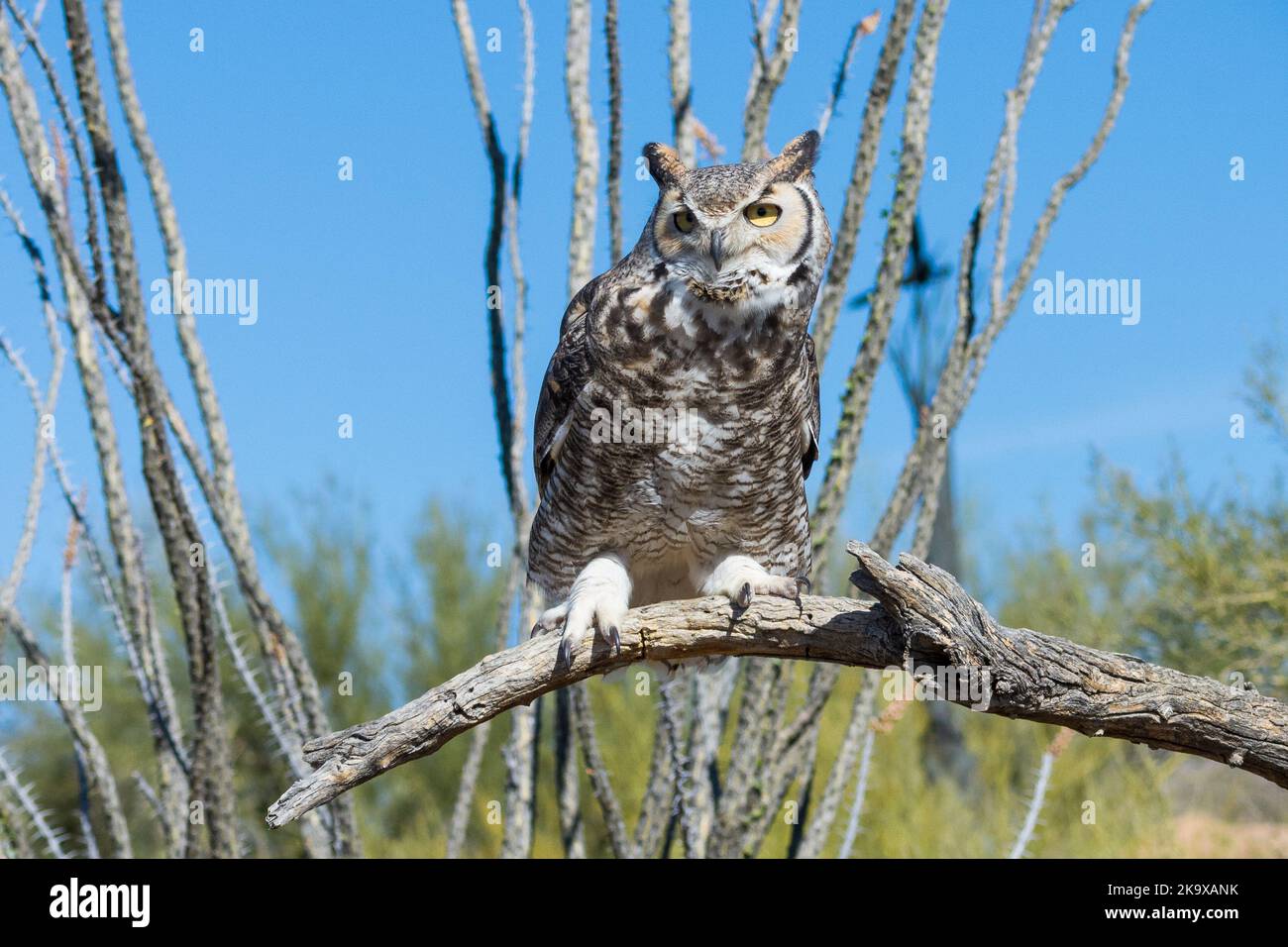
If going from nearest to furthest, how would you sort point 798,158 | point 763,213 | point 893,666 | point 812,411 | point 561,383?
point 893,666 → point 763,213 → point 798,158 → point 561,383 → point 812,411

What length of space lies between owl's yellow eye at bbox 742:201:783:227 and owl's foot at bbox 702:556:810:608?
74 centimetres

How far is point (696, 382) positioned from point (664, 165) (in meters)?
0.47

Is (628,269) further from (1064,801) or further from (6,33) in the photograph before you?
(1064,801)

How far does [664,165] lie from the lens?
2.36 meters

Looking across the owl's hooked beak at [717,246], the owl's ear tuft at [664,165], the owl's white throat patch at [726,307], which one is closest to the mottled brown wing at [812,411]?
the owl's white throat patch at [726,307]

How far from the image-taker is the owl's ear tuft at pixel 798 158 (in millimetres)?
2330

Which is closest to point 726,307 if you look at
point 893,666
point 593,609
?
point 593,609

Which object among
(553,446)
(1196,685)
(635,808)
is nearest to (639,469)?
(553,446)

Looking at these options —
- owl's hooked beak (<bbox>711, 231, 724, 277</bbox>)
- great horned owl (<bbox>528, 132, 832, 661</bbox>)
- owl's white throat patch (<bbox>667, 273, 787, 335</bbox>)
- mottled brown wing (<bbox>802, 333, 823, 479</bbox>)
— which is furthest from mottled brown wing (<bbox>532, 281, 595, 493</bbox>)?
mottled brown wing (<bbox>802, 333, 823, 479</bbox>)

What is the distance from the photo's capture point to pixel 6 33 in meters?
3.62

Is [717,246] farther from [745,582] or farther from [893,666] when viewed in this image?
[893,666]

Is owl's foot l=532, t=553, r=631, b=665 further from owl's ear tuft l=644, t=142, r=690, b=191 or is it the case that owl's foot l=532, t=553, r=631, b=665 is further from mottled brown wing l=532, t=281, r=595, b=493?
owl's ear tuft l=644, t=142, r=690, b=191

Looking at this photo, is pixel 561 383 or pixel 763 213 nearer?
pixel 763 213

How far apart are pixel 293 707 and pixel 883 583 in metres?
2.27
